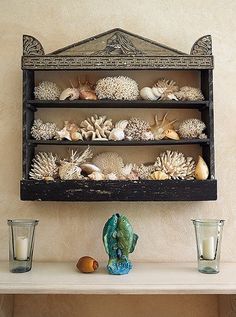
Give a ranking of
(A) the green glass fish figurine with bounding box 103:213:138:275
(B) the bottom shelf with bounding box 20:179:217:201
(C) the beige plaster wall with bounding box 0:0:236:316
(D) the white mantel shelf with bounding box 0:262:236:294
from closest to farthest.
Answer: (D) the white mantel shelf with bounding box 0:262:236:294, (A) the green glass fish figurine with bounding box 103:213:138:275, (B) the bottom shelf with bounding box 20:179:217:201, (C) the beige plaster wall with bounding box 0:0:236:316

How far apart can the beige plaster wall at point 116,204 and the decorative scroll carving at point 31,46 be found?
A: 145mm

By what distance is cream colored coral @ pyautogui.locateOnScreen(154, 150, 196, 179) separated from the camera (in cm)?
154

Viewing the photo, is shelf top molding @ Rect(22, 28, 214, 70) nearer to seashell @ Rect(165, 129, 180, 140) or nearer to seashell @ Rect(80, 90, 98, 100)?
seashell @ Rect(80, 90, 98, 100)

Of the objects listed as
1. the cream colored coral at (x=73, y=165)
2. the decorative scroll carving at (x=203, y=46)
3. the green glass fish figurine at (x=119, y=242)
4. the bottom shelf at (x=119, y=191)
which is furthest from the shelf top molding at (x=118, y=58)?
the green glass fish figurine at (x=119, y=242)

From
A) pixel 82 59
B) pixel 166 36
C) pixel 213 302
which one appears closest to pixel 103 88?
pixel 82 59

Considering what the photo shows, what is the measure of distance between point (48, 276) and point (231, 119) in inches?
39.1

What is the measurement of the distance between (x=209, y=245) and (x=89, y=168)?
550mm

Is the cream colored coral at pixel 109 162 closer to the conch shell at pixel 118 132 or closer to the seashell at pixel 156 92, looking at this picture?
the conch shell at pixel 118 132

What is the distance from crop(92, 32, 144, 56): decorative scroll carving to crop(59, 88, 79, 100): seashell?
0.18 meters

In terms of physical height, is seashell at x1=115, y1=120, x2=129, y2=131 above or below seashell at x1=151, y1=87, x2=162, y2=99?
below

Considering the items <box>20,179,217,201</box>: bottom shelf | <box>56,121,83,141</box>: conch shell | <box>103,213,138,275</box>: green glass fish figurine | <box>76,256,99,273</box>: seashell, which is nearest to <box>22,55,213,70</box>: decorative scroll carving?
<box>56,121,83,141</box>: conch shell

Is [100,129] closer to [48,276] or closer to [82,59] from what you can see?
[82,59]

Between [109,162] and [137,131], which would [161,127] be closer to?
[137,131]

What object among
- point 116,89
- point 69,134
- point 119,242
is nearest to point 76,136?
point 69,134
